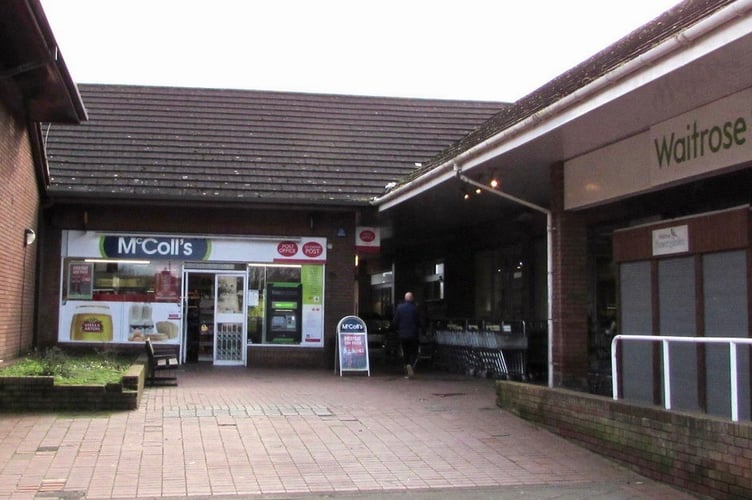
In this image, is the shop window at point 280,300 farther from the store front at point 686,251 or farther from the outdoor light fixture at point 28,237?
the store front at point 686,251

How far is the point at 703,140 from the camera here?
28.8 feet

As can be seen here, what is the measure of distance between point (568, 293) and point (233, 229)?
8.24m

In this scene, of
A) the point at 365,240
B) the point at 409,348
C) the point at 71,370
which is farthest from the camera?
the point at 365,240

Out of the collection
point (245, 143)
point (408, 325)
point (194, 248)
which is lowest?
point (408, 325)

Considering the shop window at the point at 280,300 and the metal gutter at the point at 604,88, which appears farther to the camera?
the shop window at the point at 280,300

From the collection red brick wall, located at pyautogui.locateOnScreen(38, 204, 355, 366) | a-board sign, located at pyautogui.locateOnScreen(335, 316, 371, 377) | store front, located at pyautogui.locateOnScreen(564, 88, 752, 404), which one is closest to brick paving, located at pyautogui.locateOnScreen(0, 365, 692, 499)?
store front, located at pyautogui.locateOnScreen(564, 88, 752, 404)

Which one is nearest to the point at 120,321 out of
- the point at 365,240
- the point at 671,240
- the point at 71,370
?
the point at 365,240

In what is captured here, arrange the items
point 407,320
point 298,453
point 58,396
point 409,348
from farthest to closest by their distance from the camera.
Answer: point 409,348, point 407,320, point 58,396, point 298,453

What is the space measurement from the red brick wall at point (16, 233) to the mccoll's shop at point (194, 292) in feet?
3.85

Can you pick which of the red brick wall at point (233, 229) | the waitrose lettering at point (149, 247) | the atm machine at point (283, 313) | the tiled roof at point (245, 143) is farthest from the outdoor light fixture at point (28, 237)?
the atm machine at point (283, 313)

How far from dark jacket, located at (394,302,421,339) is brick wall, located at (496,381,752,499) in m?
6.36

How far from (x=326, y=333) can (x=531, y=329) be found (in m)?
4.63

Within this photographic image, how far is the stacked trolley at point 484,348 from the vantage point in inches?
589

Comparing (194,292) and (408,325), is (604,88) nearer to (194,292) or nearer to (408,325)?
(408,325)
